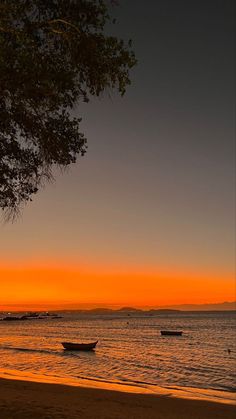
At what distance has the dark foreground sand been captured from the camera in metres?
13.0

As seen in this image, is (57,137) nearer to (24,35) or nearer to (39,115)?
(39,115)

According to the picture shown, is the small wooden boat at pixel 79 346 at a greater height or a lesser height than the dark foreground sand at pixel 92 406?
lesser

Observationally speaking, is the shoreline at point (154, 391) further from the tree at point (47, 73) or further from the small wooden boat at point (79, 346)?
the small wooden boat at point (79, 346)

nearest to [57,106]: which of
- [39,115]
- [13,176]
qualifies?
[39,115]

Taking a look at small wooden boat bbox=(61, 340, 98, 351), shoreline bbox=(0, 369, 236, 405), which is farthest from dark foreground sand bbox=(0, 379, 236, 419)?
small wooden boat bbox=(61, 340, 98, 351)

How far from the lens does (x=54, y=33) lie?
1079cm

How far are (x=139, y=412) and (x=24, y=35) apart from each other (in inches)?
467

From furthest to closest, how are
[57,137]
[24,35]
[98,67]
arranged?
[57,137] → [98,67] → [24,35]

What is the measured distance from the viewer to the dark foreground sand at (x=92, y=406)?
13.0 metres

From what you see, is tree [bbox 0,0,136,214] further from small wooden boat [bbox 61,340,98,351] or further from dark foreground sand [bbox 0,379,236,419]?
small wooden boat [bbox 61,340,98,351]

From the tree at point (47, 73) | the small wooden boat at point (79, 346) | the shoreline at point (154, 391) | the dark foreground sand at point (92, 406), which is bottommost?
the small wooden boat at point (79, 346)

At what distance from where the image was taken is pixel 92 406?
14.9 m

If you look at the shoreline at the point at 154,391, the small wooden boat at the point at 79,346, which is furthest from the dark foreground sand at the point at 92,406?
the small wooden boat at the point at 79,346

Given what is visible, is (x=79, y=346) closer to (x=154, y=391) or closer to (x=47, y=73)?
(x=154, y=391)
